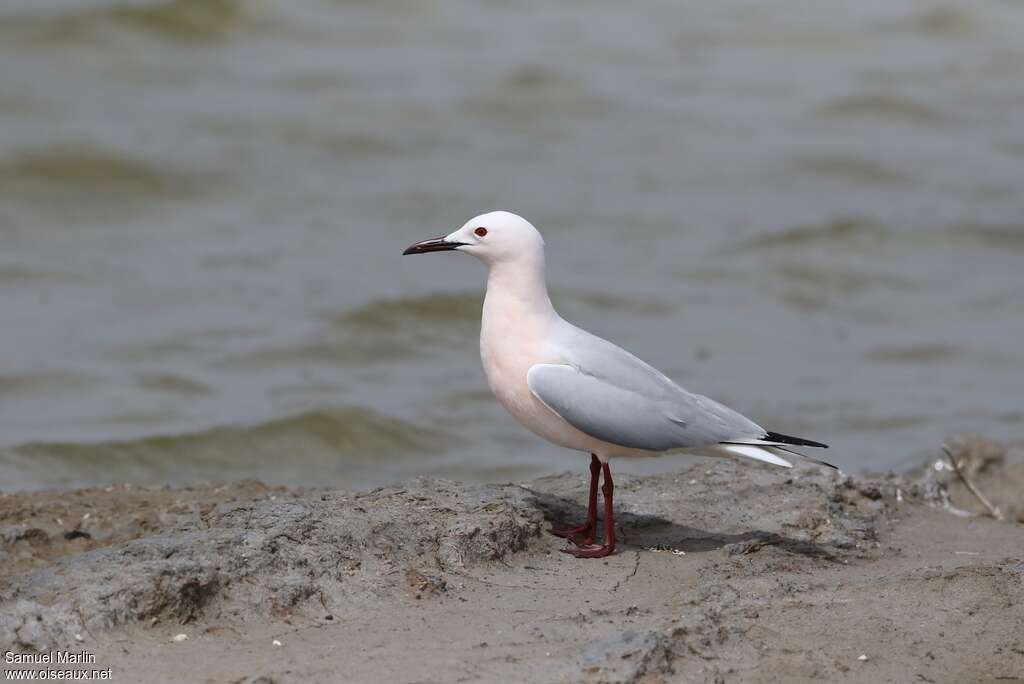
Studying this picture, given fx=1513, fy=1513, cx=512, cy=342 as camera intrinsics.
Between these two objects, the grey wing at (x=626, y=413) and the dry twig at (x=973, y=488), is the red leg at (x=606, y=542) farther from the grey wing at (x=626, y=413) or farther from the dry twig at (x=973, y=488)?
the dry twig at (x=973, y=488)

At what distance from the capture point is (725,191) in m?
14.3

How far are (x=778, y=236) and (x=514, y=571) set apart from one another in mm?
8540

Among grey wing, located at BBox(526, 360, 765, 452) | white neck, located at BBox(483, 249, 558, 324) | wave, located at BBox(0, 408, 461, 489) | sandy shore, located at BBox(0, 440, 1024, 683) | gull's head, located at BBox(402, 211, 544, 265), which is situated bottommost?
wave, located at BBox(0, 408, 461, 489)

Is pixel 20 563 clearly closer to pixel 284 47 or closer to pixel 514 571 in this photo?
pixel 514 571

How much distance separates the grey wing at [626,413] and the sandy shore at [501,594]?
0.43 m

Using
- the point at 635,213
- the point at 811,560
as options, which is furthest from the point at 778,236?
the point at 811,560

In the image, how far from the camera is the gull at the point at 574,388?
5.16 m

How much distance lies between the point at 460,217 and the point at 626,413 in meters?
7.92

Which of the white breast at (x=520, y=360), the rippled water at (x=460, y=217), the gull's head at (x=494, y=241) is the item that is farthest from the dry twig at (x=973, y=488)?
the gull's head at (x=494, y=241)

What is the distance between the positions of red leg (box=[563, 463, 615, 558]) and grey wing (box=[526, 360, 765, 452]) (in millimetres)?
224

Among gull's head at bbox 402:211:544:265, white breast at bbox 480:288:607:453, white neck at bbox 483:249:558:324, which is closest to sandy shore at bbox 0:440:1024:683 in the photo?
white breast at bbox 480:288:607:453

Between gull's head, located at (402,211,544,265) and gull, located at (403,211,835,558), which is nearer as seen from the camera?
gull, located at (403,211,835,558)

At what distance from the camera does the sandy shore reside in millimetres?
4293

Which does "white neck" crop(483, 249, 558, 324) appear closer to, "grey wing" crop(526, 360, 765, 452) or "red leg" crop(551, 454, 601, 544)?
"grey wing" crop(526, 360, 765, 452)
